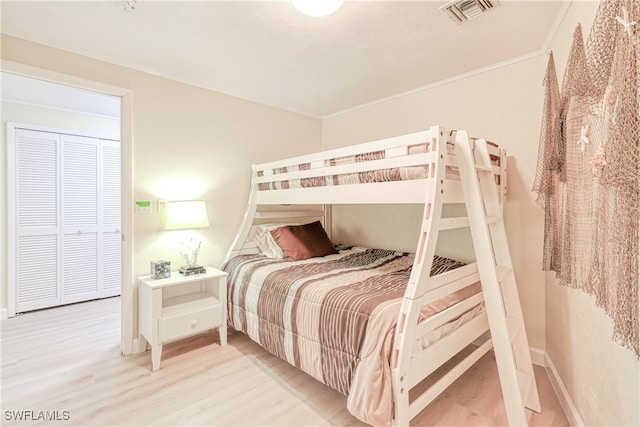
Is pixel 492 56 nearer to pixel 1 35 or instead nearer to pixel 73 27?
pixel 73 27

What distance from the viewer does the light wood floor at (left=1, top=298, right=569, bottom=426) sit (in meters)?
1.65

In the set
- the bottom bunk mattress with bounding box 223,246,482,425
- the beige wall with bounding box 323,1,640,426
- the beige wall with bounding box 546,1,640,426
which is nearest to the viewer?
the beige wall with bounding box 546,1,640,426

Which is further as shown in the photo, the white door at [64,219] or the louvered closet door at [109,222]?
the louvered closet door at [109,222]

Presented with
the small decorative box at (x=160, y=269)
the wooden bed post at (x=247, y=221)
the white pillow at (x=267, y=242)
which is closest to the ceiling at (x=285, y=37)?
A: the wooden bed post at (x=247, y=221)

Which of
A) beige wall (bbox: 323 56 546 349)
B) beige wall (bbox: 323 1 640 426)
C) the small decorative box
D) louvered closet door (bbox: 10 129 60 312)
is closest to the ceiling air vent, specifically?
beige wall (bbox: 323 1 640 426)

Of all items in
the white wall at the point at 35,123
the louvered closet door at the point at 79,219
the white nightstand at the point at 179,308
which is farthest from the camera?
the louvered closet door at the point at 79,219

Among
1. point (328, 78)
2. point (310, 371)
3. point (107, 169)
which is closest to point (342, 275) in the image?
point (310, 371)

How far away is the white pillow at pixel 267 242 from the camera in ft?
9.29

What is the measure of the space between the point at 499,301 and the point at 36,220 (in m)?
4.52

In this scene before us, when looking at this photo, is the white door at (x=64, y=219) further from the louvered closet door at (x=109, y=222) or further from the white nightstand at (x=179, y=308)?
the white nightstand at (x=179, y=308)

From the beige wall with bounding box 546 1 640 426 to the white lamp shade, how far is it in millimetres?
2598

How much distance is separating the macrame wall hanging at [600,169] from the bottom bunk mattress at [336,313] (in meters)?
0.67

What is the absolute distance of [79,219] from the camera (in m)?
3.63

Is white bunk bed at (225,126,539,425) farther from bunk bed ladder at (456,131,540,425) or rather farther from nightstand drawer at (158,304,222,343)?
nightstand drawer at (158,304,222,343)
